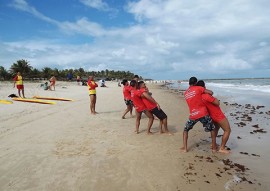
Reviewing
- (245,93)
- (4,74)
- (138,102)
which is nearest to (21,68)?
(4,74)

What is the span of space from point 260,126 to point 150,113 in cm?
498

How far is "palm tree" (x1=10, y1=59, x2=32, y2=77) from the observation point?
53.8 m

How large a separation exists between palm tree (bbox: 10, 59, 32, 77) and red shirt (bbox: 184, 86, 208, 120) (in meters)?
52.4

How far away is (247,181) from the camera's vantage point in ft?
16.8

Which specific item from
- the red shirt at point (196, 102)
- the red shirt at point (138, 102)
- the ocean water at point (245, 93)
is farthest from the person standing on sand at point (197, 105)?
the ocean water at point (245, 93)

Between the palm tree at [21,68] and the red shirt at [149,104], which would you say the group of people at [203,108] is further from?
the palm tree at [21,68]

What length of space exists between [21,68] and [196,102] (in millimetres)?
54691

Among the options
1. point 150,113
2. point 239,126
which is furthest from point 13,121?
point 239,126

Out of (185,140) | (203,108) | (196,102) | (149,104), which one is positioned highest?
(196,102)

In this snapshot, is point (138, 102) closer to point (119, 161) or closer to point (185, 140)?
point (185, 140)

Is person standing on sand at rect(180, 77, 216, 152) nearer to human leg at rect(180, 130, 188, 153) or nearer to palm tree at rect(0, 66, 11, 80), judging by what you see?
human leg at rect(180, 130, 188, 153)

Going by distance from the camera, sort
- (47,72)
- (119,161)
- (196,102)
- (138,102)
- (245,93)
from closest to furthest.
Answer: (119,161)
(196,102)
(138,102)
(245,93)
(47,72)

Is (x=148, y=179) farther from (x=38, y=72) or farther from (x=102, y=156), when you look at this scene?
(x=38, y=72)

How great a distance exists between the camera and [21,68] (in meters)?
54.8
